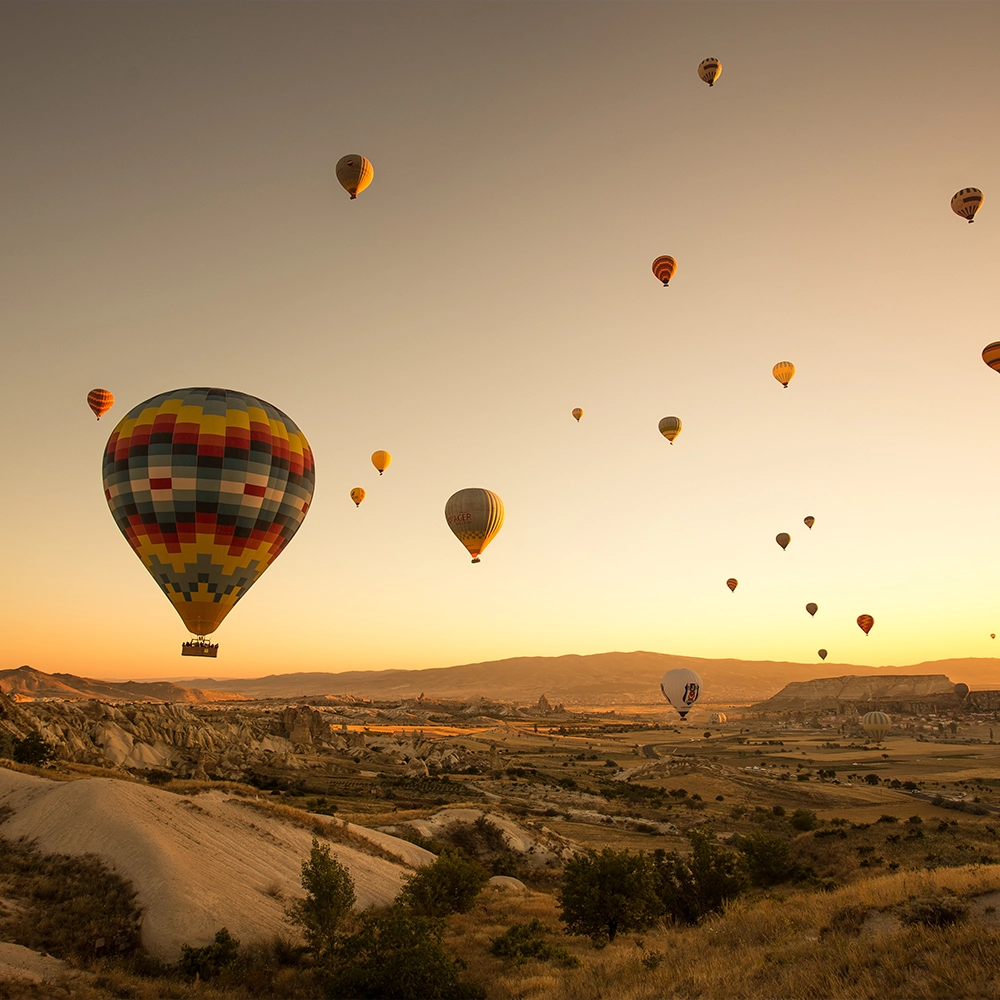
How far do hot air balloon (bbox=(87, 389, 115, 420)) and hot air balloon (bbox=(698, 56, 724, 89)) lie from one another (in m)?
44.6

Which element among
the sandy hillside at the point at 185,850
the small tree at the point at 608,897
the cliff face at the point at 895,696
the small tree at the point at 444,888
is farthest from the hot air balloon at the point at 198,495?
the cliff face at the point at 895,696

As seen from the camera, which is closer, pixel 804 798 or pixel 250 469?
pixel 250 469

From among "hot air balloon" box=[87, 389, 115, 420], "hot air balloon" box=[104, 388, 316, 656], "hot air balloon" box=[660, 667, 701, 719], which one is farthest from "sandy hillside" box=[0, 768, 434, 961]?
"hot air balloon" box=[660, 667, 701, 719]

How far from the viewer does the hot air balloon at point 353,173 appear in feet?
131

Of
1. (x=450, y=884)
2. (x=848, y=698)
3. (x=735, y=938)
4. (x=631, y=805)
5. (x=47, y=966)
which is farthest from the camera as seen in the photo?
(x=848, y=698)

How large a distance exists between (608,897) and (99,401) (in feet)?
142

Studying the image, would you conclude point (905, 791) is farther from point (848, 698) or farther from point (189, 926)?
point (848, 698)

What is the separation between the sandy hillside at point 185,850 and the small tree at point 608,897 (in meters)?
7.83

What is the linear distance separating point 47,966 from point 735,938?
1692 centimetres

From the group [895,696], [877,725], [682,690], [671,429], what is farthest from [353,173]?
[895,696]

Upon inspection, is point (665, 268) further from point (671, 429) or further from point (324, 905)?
point (324, 905)

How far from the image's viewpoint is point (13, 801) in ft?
90.2

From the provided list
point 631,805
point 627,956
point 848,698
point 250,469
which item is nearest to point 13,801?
point 250,469

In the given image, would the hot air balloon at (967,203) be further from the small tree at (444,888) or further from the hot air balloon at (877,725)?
the hot air balloon at (877,725)
